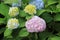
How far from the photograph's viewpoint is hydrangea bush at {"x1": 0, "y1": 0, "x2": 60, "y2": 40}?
167 centimetres

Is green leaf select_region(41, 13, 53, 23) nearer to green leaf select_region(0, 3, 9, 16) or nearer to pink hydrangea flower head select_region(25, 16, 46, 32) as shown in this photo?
pink hydrangea flower head select_region(25, 16, 46, 32)

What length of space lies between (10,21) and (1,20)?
0.17 m

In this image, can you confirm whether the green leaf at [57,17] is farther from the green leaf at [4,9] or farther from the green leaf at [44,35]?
the green leaf at [4,9]

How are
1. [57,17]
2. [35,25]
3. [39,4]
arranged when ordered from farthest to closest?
[39,4] < [57,17] < [35,25]

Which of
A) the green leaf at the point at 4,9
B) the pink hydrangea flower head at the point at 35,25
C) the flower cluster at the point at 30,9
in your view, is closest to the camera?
the pink hydrangea flower head at the point at 35,25

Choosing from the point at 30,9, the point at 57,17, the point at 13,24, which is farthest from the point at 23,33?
the point at 57,17

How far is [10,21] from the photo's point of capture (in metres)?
1.72

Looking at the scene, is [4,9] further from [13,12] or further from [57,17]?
[57,17]

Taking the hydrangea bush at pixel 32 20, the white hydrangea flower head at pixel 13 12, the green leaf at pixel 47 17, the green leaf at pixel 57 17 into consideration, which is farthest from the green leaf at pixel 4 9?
the green leaf at pixel 57 17

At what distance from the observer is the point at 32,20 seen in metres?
1.67

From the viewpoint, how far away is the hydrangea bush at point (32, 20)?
1.67 m

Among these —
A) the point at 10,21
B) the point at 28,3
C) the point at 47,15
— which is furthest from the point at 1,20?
the point at 47,15

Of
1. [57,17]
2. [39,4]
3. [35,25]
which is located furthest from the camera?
[39,4]

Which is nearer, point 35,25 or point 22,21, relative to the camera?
point 35,25
